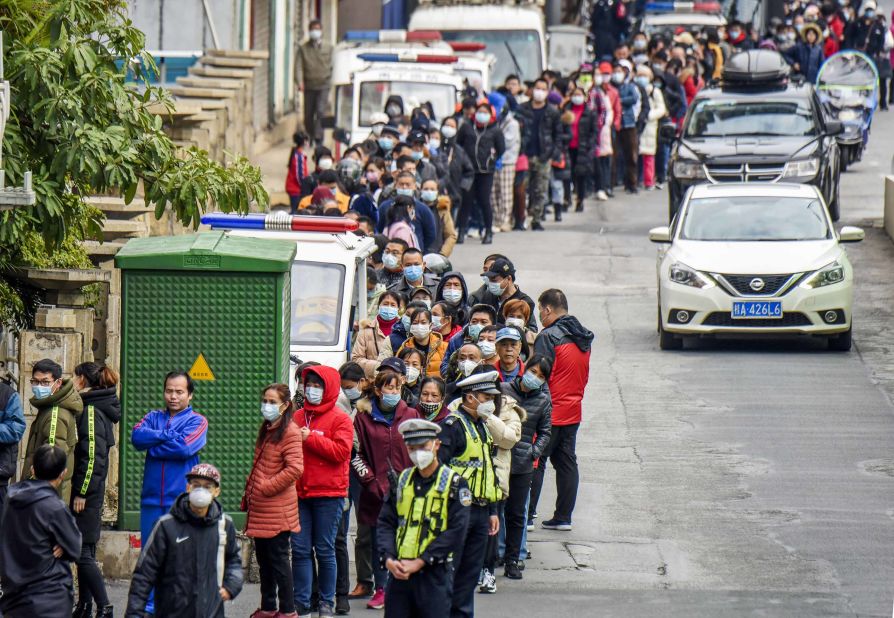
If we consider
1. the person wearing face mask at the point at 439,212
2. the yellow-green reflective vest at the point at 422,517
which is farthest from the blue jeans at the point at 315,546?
the person wearing face mask at the point at 439,212

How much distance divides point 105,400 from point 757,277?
28.5ft

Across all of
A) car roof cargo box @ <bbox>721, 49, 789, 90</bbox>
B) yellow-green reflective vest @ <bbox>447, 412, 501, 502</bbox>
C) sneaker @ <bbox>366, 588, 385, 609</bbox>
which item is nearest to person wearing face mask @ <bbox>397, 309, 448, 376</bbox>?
sneaker @ <bbox>366, 588, 385, 609</bbox>

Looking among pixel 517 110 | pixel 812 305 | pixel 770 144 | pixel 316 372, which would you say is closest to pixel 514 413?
pixel 316 372

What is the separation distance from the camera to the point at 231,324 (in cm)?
1202

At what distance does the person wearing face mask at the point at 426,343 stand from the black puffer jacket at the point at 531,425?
4.71ft

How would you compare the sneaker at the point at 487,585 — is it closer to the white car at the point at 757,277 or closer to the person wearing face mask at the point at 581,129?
the white car at the point at 757,277

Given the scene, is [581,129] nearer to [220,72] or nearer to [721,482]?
[220,72]

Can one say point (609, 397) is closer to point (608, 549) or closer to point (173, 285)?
point (608, 549)

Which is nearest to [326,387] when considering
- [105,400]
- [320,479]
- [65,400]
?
[320,479]

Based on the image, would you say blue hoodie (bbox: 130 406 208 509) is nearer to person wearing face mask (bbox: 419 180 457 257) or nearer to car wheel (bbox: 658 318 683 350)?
car wheel (bbox: 658 318 683 350)

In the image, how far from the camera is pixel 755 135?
25.4 metres

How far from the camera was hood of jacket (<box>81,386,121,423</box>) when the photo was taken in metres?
11.6

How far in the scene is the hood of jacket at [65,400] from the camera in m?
11.3

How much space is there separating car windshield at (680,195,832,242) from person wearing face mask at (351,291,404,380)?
5580mm
